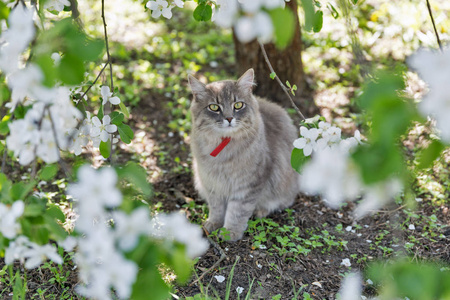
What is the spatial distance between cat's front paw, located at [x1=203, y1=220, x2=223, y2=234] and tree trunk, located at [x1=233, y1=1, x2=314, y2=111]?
5.47 feet

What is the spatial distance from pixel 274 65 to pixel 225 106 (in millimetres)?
Answer: 1477

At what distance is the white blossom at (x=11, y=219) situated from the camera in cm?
119

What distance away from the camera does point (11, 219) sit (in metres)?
1.19

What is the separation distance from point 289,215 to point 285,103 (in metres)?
1.46

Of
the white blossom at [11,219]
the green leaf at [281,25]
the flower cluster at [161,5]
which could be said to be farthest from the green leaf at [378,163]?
the flower cluster at [161,5]

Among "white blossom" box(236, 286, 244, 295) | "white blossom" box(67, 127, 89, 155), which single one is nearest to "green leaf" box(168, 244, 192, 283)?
"white blossom" box(67, 127, 89, 155)

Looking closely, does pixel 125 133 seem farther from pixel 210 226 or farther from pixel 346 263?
pixel 346 263

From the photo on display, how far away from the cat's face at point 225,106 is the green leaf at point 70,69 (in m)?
1.76

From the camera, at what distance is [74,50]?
42.8 inches

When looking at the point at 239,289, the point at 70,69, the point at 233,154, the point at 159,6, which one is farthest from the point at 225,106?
the point at 70,69

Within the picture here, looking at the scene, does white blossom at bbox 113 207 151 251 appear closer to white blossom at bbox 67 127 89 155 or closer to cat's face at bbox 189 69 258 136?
white blossom at bbox 67 127 89 155

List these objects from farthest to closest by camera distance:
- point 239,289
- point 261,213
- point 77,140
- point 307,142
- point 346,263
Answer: point 261,213, point 346,263, point 239,289, point 77,140, point 307,142

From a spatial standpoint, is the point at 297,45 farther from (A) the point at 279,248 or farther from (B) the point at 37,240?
(B) the point at 37,240

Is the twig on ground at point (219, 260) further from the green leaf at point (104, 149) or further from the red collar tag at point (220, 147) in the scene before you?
the green leaf at point (104, 149)
